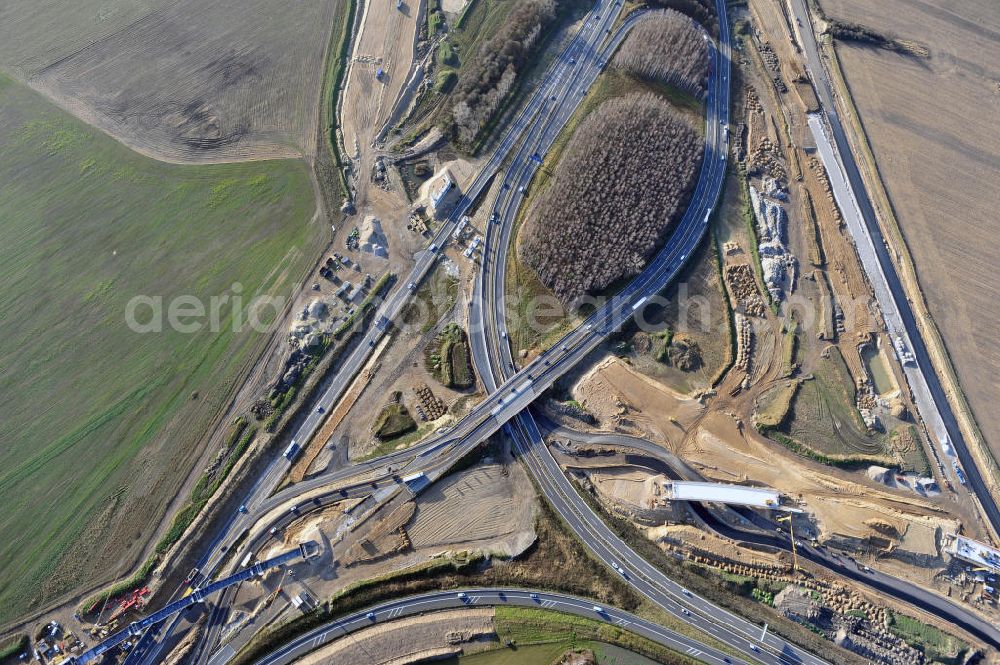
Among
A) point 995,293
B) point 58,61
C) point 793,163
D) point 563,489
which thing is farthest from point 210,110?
point 995,293

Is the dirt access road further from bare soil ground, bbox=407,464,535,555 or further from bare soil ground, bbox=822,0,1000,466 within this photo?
bare soil ground, bbox=822,0,1000,466

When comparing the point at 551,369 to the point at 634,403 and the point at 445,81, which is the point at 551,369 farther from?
the point at 445,81

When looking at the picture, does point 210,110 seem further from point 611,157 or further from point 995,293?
point 995,293

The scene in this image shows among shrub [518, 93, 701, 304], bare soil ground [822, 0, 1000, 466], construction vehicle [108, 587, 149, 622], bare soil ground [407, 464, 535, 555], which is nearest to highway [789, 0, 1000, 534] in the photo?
bare soil ground [822, 0, 1000, 466]

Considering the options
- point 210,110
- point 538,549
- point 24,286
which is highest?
point 210,110

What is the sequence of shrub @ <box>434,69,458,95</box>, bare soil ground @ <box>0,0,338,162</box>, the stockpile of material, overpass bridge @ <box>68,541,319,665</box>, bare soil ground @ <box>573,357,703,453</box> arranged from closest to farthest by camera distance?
overpass bridge @ <box>68,541,319,665</box>, bare soil ground @ <box>573,357,703,453</box>, the stockpile of material, bare soil ground @ <box>0,0,338,162</box>, shrub @ <box>434,69,458,95</box>

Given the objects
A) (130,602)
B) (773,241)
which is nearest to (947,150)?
(773,241)

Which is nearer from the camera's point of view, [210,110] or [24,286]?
[24,286]

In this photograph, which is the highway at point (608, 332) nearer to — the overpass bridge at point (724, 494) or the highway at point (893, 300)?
the overpass bridge at point (724, 494)
